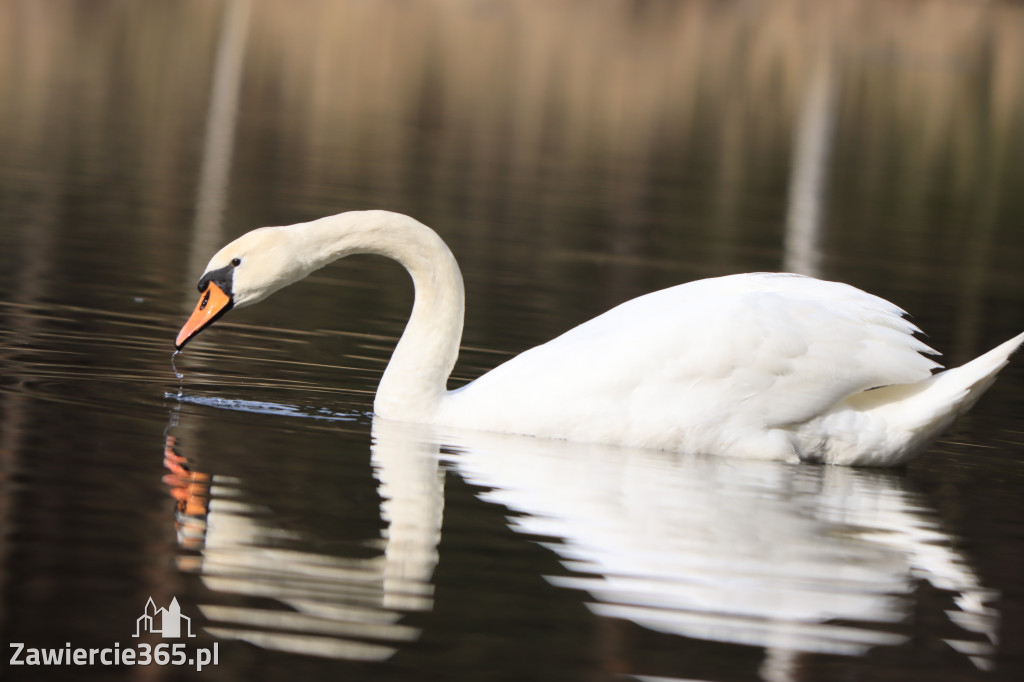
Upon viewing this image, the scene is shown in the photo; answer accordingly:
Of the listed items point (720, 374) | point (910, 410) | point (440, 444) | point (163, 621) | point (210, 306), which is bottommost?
point (163, 621)

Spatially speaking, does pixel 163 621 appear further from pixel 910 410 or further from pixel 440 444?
pixel 910 410

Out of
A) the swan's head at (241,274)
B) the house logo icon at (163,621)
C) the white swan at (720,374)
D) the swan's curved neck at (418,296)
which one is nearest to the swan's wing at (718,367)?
the white swan at (720,374)

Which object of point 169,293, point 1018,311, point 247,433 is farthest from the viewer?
point 1018,311

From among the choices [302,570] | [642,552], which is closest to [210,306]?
[302,570]

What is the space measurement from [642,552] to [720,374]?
206 centimetres

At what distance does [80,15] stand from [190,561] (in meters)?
Result: 38.6

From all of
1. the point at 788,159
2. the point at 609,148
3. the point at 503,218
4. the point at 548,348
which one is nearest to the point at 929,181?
the point at 788,159

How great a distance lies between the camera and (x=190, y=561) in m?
5.66

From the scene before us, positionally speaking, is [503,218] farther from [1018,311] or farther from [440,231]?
[1018,311]

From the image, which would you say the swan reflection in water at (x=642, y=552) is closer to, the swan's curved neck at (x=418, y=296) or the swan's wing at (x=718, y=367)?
the swan's wing at (x=718, y=367)

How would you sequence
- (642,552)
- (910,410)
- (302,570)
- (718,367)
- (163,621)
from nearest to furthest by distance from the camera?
(163,621), (302,570), (642,552), (718,367), (910,410)

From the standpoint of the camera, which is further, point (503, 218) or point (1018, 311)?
point (503, 218)

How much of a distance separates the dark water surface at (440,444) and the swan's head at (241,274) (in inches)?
19.9

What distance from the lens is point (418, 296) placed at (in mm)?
9008
